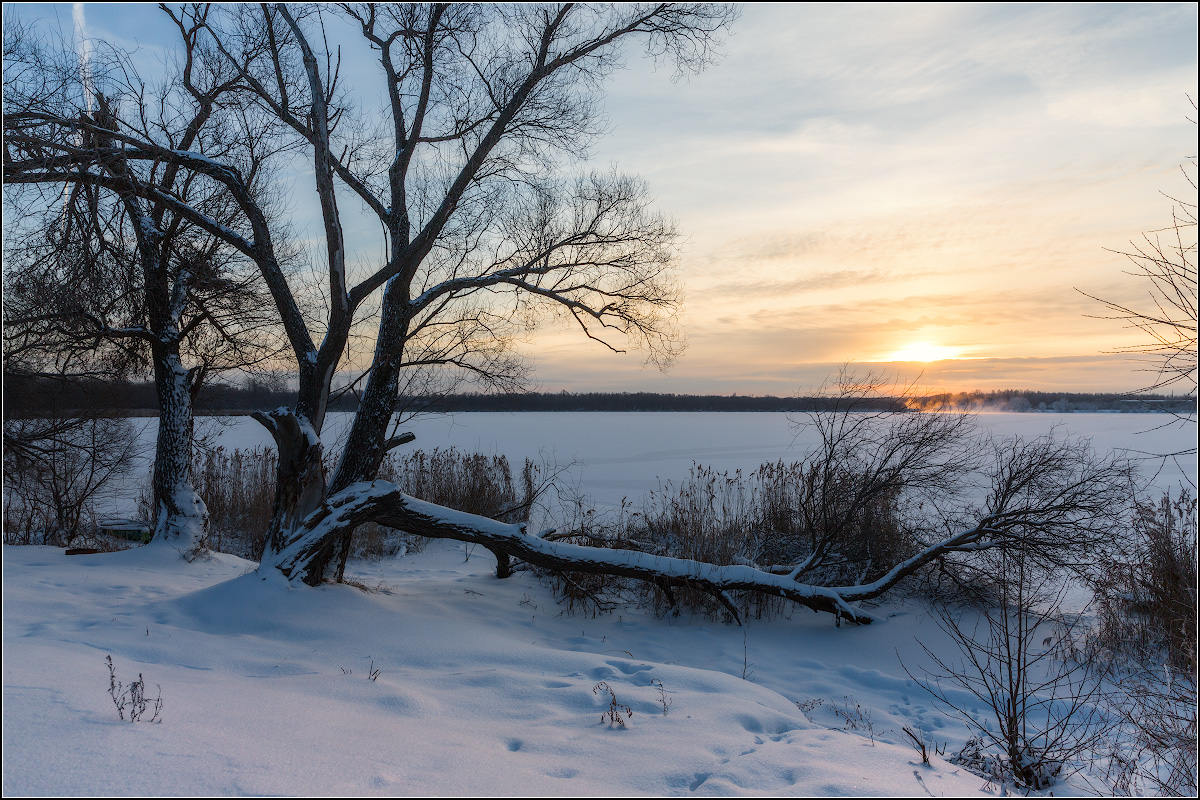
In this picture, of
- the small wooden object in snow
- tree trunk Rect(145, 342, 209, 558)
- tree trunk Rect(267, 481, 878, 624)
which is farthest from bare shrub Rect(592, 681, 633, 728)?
the small wooden object in snow

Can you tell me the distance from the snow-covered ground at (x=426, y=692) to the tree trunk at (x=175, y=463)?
42 cm

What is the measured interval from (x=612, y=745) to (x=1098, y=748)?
161 inches

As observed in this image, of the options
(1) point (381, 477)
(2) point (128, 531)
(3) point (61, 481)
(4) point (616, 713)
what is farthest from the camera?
(1) point (381, 477)

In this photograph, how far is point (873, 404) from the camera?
7.93 meters

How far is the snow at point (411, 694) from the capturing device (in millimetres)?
2889

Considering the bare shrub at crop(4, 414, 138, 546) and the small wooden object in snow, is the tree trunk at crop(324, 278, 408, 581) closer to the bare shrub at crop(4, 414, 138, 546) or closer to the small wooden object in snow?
the small wooden object in snow

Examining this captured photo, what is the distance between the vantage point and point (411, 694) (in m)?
4.34

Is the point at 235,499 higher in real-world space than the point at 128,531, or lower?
higher

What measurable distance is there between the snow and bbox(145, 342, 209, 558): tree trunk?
1.81ft

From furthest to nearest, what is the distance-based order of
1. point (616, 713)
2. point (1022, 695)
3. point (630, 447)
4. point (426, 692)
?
1. point (630, 447)
2. point (1022, 695)
3. point (426, 692)
4. point (616, 713)

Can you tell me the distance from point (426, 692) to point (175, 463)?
651cm

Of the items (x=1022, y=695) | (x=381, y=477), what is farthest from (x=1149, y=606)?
(x=381, y=477)

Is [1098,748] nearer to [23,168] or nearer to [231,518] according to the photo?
[23,168]

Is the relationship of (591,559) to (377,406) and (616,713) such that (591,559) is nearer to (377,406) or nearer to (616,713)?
(377,406)
